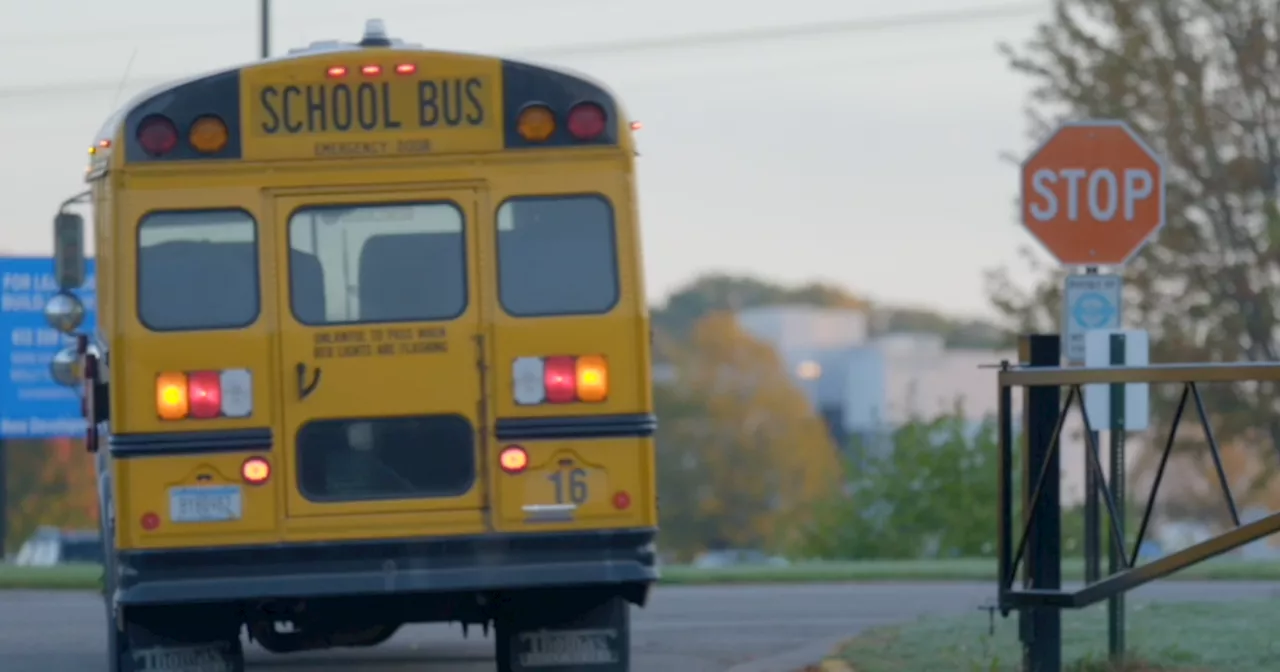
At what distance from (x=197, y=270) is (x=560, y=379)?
1.63 metres

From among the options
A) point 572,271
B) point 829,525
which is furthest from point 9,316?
point 572,271

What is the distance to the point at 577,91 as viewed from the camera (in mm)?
9594

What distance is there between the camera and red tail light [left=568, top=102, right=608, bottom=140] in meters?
9.53

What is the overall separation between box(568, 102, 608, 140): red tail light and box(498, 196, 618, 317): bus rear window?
28 centimetres

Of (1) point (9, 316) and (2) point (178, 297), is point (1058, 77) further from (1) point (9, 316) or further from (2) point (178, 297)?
(2) point (178, 297)

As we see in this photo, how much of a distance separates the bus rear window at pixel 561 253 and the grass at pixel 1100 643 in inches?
108

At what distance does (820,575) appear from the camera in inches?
717

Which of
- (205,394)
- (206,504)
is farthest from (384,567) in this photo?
(205,394)

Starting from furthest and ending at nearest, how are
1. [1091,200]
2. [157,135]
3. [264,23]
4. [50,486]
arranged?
1. [50,486]
2. [264,23]
3. [1091,200]
4. [157,135]

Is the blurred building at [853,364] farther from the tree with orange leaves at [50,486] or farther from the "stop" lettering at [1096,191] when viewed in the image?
the "stop" lettering at [1096,191]

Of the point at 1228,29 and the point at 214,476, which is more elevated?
the point at 1228,29

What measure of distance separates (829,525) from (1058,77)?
734cm

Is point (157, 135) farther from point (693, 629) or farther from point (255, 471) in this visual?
point (693, 629)

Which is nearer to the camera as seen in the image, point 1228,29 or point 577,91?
point 577,91
